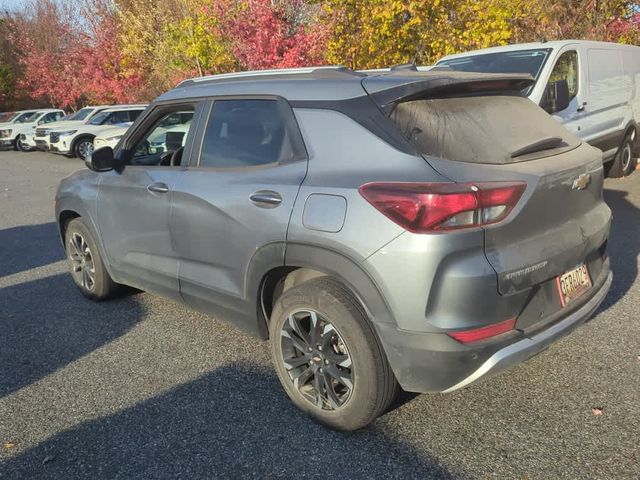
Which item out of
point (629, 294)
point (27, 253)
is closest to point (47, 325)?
point (27, 253)

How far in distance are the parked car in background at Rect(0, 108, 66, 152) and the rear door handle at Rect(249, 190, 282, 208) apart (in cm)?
2425

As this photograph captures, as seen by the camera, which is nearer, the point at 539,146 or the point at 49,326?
the point at 539,146

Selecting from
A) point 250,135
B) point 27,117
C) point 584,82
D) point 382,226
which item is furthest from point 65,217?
point 27,117

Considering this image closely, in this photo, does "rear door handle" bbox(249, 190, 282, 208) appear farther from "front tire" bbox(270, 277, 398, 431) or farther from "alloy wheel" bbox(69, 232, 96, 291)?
"alloy wheel" bbox(69, 232, 96, 291)

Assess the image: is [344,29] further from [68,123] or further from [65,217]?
[68,123]

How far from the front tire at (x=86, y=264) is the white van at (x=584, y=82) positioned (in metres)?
4.55

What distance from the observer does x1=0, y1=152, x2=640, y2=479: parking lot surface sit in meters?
2.61

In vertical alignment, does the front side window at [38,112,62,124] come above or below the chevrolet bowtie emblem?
below

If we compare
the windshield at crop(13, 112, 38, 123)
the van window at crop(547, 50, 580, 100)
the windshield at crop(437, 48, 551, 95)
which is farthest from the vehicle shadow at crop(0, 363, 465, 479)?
the windshield at crop(13, 112, 38, 123)

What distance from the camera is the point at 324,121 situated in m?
2.81

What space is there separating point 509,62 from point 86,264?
5.16 meters

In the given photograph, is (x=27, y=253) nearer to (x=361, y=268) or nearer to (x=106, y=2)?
(x=361, y=268)

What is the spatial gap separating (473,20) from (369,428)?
11542mm

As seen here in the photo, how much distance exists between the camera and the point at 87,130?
18547 millimetres
